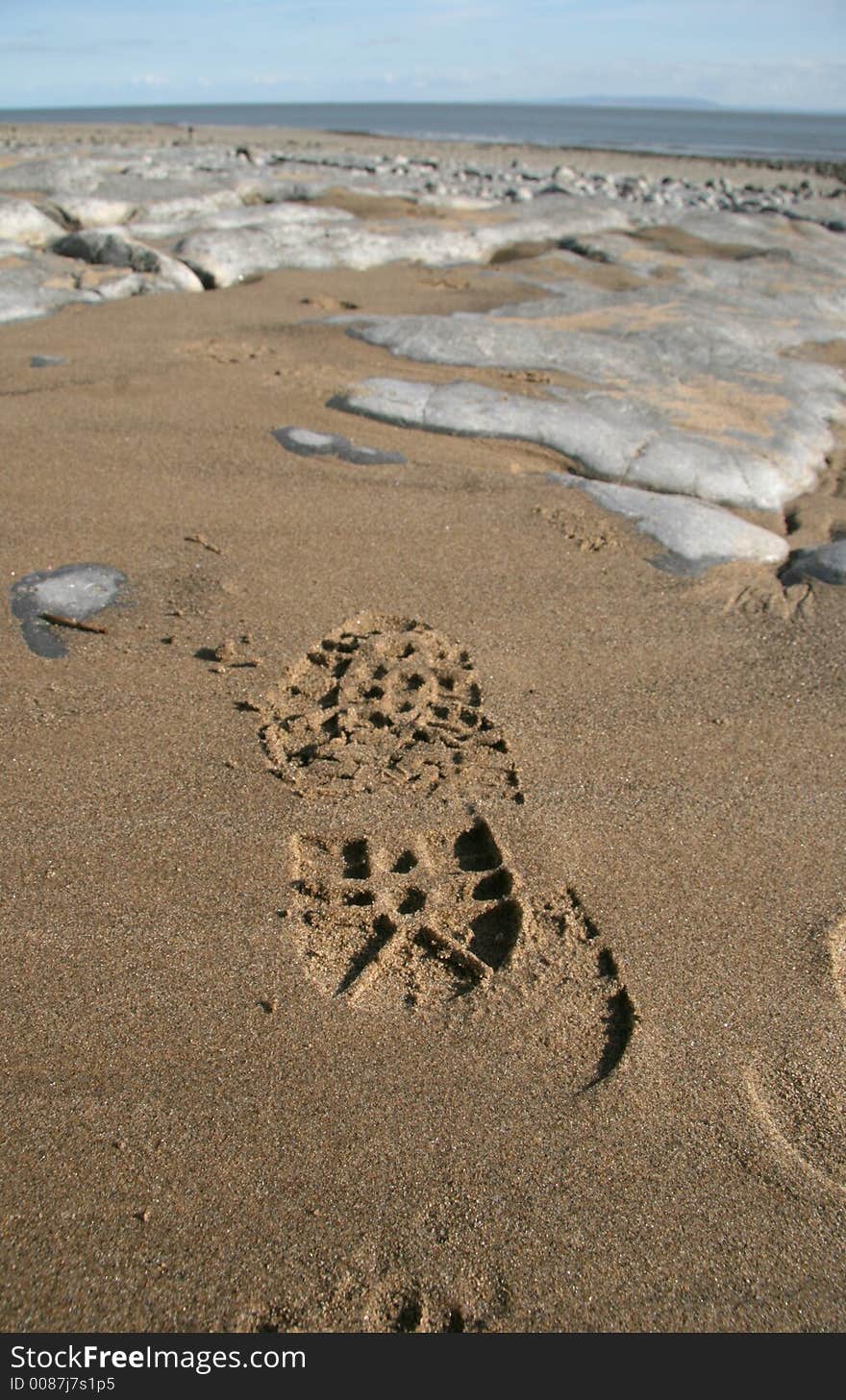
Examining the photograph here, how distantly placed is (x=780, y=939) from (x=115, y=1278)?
4.58ft

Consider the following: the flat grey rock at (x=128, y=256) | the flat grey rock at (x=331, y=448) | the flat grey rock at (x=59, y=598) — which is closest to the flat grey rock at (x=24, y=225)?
the flat grey rock at (x=128, y=256)

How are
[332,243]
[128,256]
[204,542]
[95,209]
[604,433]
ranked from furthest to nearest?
[95,209] → [332,243] → [128,256] → [604,433] → [204,542]

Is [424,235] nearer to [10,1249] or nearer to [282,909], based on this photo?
[282,909]

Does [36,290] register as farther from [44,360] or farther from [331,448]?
[331,448]

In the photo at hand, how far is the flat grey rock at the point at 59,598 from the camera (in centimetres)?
279

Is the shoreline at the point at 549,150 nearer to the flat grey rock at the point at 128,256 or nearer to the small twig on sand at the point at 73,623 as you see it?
the flat grey rock at the point at 128,256

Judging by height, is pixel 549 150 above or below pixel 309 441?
above

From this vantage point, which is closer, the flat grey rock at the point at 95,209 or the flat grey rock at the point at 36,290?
the flat grey rock at the point at 36,290

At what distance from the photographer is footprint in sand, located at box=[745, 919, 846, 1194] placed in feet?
5.32

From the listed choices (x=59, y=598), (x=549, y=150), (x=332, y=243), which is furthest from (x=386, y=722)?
(x=549, y=150)

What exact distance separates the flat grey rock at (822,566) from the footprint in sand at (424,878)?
1504 mm

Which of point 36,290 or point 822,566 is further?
point 36,290

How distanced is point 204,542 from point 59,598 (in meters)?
0.56

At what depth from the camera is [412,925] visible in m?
1.99
